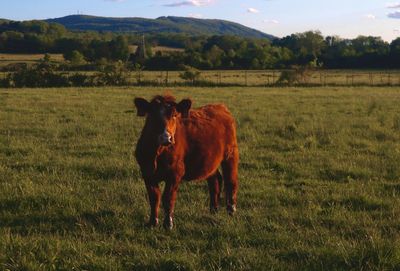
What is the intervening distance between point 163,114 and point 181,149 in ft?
2.37

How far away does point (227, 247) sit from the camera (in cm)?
524

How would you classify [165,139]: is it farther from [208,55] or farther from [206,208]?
[208,55]

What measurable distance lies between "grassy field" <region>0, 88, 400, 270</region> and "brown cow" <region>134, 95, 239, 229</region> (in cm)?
39

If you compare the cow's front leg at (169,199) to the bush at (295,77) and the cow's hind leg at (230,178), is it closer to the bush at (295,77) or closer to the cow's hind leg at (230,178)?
the cow's hind leg at (230,178)

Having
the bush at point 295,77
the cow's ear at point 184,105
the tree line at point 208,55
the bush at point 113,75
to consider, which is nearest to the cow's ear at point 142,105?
the cow's ear at point 184,105

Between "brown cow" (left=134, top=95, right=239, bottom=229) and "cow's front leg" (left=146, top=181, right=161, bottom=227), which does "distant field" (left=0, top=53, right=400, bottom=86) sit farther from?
"cow's front leg" (left=146, top=181, right=161, bottom=227)

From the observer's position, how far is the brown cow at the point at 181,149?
5.66m

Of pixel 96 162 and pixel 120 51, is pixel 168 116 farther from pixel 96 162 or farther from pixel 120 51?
pixel 120 51

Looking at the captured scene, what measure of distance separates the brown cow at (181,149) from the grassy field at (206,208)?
0.39 m

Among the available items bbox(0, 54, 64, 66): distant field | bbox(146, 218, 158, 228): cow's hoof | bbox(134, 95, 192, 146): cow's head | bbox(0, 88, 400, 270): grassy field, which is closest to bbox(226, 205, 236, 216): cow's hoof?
bbox(0, 88, 400, 270): grassy field

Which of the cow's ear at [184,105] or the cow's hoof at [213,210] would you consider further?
the cow's hoof at [213,210]

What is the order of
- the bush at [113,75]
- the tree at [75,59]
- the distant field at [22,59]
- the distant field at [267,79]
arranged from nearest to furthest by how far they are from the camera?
the bush at [113,75], the distant field at [267,79], the tree at [75,59], the distant field at [22,59]

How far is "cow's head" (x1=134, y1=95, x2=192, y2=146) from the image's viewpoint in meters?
5.39

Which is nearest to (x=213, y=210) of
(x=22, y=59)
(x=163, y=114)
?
(x=163, y=114)
